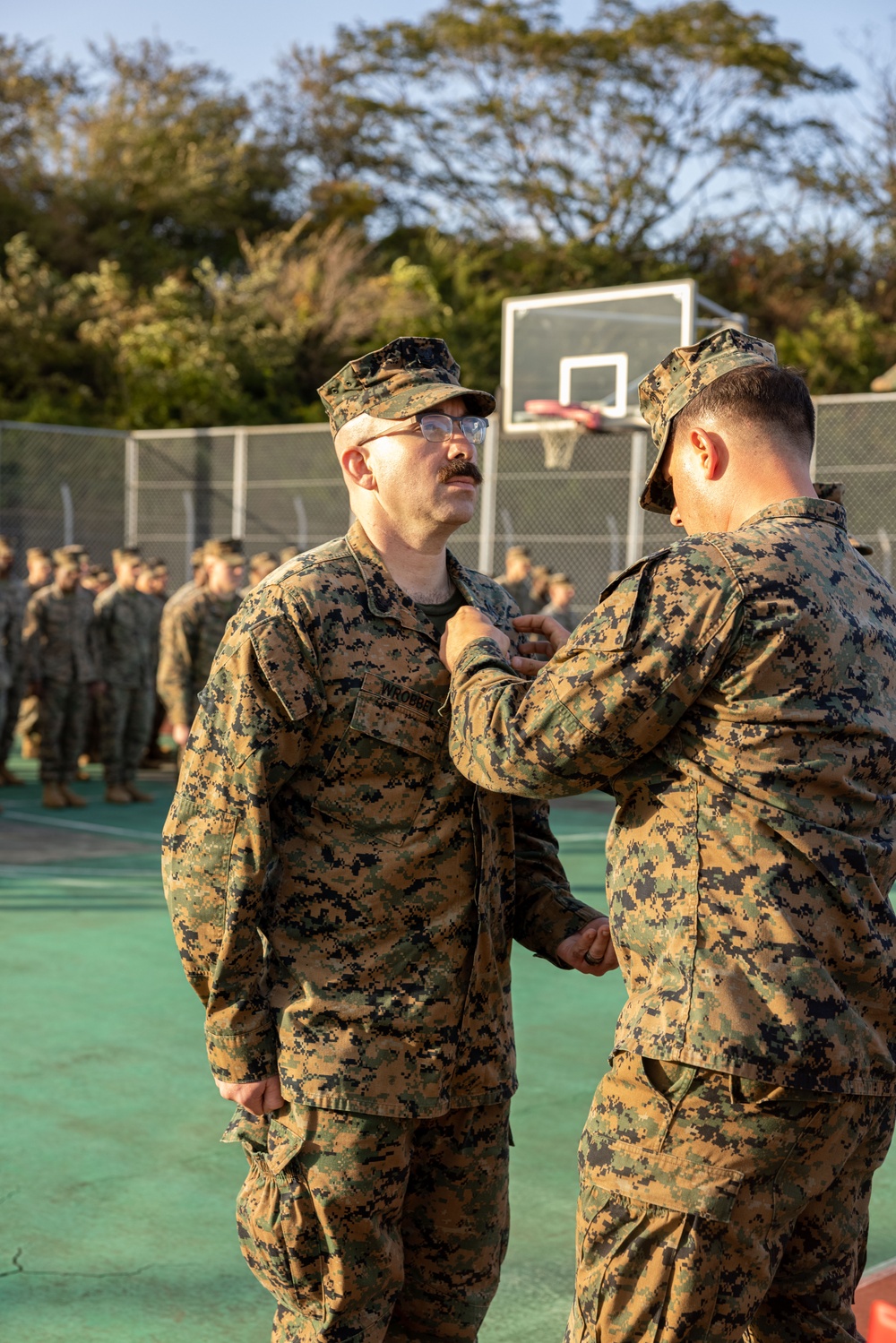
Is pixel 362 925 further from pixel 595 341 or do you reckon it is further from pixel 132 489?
pixel 132 489

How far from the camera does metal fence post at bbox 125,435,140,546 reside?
19312mm

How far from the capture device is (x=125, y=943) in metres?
7.04

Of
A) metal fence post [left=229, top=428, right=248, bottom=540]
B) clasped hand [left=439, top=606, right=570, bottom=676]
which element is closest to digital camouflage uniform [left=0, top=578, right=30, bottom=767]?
metal fence post [left=229, top=428, right=248, bottom=540]

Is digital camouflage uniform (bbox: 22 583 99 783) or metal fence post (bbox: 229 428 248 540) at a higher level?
metal fence post (bbox: 229 428 248 540)

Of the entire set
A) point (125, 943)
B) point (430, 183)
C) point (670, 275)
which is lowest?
point (125, 943)

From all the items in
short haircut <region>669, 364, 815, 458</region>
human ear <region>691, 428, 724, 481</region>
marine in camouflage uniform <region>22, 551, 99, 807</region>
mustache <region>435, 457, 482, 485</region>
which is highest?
short haircut <region>669, 364, 815, 458</region>

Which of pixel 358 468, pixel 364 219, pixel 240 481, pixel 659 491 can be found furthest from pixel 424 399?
pixel 364 219

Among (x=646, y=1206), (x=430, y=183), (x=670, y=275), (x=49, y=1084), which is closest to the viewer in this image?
(x=646, y=1206)

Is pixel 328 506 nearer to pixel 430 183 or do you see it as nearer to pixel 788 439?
pixel 788 439

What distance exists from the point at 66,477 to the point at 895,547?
1038 cm

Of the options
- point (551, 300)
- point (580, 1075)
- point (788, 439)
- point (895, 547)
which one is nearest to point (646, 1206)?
point (788, 439)

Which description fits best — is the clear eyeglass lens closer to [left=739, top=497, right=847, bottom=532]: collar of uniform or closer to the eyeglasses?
the eyeglasses

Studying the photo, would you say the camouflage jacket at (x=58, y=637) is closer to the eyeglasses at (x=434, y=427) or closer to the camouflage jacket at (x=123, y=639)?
the camouflage jacket at (x=123, y=639)

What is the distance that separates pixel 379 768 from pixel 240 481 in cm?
1589
